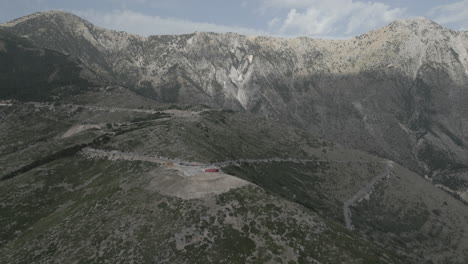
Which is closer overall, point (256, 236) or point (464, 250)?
point (256, 236)

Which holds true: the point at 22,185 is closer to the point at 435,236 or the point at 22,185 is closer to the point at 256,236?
the point at 256,236

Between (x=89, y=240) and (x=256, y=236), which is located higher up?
(x=256, y=236)

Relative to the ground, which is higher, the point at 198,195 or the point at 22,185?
the point at 198,195

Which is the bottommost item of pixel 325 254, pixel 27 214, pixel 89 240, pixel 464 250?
pixel 464 250

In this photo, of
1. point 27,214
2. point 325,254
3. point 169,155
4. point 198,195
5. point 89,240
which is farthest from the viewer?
point 169,155

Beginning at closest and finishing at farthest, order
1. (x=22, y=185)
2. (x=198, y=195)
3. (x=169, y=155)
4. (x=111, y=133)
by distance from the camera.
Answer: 1. (x=198, y=195)
2. (x=22, y=185)
3. (x=169, y=155)
4. (x=111, y=133)

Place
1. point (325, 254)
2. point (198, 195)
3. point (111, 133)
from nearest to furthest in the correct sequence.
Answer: point (325, 254) → point (198, 195) → point (111, 133)

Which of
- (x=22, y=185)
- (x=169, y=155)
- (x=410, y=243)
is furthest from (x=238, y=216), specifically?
(x=410, y=243)

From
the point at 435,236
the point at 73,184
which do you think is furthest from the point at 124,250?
the point at 435,236

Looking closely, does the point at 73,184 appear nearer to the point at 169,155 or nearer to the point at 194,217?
the point at 169,155
